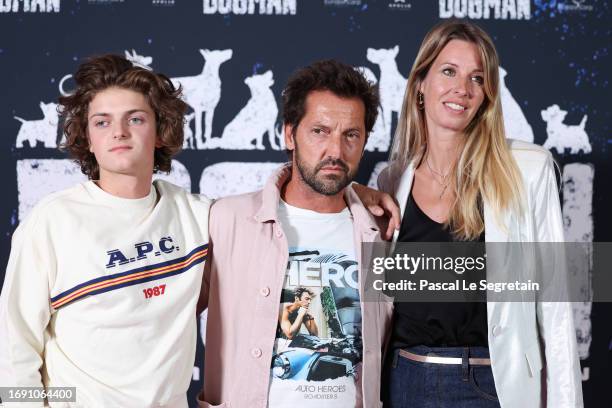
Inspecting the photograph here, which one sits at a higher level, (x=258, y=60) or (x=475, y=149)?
(x=258, y=60)

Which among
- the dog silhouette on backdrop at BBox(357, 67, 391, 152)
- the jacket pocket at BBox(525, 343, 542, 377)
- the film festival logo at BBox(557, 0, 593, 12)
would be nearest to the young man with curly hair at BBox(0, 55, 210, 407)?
the jacket pocket at BBox(525, 343, 542, 377)

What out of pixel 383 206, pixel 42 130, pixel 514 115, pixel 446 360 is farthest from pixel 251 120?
pixel 446 360

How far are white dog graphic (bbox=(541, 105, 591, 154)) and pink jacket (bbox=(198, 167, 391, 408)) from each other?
118cm

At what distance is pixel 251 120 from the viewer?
2.85 meters

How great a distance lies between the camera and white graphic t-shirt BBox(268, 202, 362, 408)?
1.84 metres

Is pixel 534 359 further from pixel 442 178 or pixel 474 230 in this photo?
pixel 442 178

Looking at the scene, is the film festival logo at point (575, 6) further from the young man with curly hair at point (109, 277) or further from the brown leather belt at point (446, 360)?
the young man with curly hair at point (109, 277)

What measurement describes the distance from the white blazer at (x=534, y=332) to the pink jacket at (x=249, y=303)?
32cm

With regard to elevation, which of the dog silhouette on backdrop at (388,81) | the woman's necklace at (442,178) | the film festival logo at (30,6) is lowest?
the woman's necklace at (442,178)

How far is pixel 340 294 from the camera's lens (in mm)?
1912

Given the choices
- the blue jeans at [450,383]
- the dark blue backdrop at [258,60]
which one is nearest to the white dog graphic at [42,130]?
the dark blue backdrop at [258,60]

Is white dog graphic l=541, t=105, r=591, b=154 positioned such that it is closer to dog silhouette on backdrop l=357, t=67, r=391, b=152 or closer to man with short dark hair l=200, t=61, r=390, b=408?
dog silhouette on backdrop l=357, t=67, r=391, b=152

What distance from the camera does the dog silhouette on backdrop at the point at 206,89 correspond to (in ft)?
9.29

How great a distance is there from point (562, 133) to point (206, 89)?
56.2 inches
